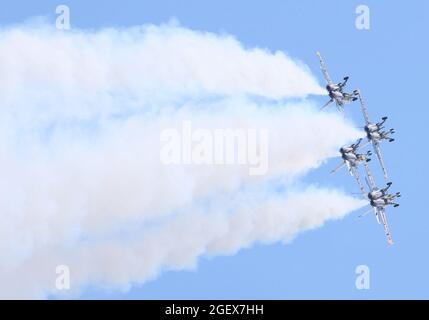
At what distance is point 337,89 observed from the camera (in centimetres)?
7769

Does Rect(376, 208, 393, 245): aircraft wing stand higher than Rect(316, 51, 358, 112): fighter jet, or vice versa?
Rect(316, 51, 358, 112): fighter jet

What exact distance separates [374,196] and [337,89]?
22.8 feet

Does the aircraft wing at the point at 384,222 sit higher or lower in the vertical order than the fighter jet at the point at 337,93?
Answer: lower
